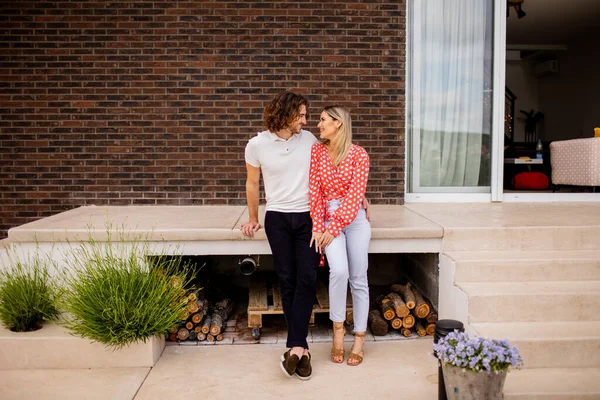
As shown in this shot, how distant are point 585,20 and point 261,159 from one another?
917cm

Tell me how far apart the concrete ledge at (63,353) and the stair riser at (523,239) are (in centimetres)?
228

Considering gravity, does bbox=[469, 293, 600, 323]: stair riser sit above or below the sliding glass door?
below

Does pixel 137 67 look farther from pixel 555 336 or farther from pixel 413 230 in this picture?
pixel 555 336

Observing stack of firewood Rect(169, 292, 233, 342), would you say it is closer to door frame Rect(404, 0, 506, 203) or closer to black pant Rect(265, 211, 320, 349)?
black pant Rect(265, 211, 320, 349)

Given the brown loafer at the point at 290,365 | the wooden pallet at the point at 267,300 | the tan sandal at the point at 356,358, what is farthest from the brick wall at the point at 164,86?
the brown loafer at the point at 290,365

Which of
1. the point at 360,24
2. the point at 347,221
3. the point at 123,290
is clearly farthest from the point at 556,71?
the point at 123,290

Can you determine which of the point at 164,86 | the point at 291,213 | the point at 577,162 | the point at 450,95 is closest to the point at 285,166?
the point at 291,213

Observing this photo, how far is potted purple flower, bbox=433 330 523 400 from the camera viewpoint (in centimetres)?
264

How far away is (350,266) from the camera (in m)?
3.63

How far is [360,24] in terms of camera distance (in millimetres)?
5527

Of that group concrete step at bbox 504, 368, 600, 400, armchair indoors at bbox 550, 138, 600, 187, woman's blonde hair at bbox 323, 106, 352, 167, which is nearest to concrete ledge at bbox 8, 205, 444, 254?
woman's blonde hair at bbox 323, 106, 352, 167

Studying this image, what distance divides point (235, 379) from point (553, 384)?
5.93 feet

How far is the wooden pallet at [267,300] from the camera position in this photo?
4.20m

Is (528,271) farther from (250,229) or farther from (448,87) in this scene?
(448,87)
